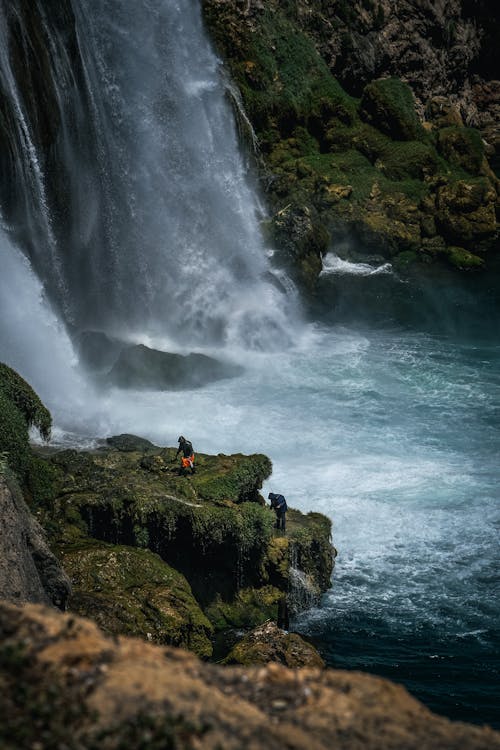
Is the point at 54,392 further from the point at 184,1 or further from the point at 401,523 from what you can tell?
the point at 184,1

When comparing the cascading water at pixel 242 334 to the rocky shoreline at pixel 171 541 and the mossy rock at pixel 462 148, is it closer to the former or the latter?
the rocky shoreline at pixel 171 541

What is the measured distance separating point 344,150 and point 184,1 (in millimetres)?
11995

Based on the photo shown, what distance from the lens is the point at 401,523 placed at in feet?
58.9

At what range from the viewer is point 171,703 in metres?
4.96

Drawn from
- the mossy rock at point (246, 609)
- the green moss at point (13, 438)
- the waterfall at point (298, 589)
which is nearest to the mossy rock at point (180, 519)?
the mossy rock at point (246, 609)

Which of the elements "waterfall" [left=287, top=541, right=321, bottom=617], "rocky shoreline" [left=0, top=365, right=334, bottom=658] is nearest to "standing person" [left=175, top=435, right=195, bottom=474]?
"rocky shoreline" [left=0, top=365, right=334, bottom=658]

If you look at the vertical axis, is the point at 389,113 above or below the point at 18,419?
above

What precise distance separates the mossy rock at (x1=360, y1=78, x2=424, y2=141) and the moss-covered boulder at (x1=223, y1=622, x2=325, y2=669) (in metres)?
37.6

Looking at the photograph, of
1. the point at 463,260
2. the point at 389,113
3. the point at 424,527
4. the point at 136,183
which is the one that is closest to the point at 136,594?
the point at 424,527

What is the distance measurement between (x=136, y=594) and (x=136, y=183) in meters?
21.4

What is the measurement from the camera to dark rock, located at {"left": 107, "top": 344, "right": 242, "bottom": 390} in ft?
80.3

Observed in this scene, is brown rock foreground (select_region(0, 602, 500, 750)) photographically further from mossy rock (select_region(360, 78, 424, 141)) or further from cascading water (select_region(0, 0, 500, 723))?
mossy rock (select_region(360, 78, 424, 141))

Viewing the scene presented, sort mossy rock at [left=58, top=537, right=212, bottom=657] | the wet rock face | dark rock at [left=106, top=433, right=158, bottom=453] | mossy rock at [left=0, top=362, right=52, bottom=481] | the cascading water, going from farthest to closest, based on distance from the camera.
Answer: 1. dark rock at [left=106, top=433, right=158, bottom=453]
2. the cascading water
3. mossy rock at [left=0, top=362, right=52, bottom=481]
4. mossy rock at [left=58, top=537, right=212, bottom=657]
5. the wet rock face

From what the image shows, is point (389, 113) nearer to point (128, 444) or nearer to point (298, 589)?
point (128, 444)
